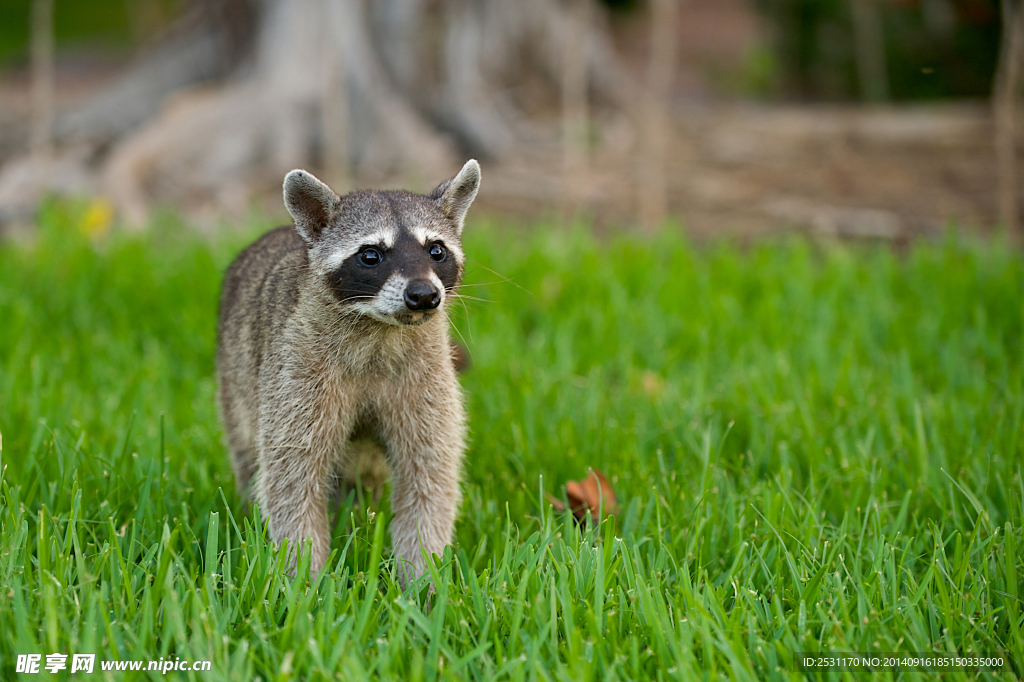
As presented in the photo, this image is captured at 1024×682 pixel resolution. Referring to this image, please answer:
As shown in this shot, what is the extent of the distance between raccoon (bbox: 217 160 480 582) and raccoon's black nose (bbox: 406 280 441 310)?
83mm

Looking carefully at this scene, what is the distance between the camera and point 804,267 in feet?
21.0

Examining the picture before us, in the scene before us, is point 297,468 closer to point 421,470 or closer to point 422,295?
point 421,470

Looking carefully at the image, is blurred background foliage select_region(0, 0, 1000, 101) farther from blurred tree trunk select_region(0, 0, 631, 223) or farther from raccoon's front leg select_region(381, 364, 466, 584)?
raccoon's front leg select_region(381, 364, 466, 584)

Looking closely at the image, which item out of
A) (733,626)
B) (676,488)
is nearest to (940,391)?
(676,488)

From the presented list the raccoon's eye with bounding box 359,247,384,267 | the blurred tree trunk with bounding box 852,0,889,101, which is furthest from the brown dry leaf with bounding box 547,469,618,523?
the blurred tree trunk with bounding box 852,0,889,101

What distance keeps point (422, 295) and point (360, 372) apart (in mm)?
506

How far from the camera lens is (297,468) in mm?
3156

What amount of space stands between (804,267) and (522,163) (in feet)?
14.5

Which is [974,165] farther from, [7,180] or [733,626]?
[7,180]

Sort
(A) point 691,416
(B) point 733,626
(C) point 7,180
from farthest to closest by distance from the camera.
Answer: (C) point 7,180 → (A) point 691,416 → (B) point 733,626

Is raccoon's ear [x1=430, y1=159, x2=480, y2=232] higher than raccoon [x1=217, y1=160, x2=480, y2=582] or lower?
higher

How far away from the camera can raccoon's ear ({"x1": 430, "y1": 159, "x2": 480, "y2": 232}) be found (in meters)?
3.39

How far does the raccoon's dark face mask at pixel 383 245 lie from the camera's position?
2.93 metres

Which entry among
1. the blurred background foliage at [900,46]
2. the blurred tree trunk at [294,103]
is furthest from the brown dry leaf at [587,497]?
the blurred background foliage at [900,46]
